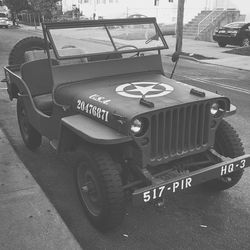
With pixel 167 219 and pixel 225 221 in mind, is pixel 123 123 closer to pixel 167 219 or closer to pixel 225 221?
pixel 167 219

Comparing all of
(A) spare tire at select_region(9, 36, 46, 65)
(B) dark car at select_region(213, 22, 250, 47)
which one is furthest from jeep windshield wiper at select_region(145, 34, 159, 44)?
(B) dark car at select_region(213, 22, 250, 47)

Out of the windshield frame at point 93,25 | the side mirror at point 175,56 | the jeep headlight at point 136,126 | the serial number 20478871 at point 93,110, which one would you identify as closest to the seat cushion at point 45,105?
the windshield frame at point 93,25

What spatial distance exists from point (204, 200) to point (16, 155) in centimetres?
259

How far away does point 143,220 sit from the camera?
3.76 metres

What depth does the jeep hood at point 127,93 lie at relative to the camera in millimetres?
3406

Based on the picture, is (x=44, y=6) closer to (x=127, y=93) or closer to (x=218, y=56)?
(x=218, y=56)

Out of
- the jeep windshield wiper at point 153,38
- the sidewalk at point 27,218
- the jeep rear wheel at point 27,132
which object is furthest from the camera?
the jeep rear wheel at point 27,132

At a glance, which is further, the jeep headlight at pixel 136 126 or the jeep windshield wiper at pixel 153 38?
the jeep windshield wiper at pixel 153 38

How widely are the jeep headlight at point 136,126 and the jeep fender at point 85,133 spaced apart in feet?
0.25

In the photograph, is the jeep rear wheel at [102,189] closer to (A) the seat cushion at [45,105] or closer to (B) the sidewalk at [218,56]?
(A) the seat cushion at [45,105]

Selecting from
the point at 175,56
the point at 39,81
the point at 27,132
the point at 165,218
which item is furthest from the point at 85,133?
the point at 27,132

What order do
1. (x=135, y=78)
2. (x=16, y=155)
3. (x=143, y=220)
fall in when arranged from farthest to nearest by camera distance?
(x=16, y=155), (x=135, y=78), (x=143, y=220)

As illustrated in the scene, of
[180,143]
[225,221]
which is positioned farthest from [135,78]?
[225,221]

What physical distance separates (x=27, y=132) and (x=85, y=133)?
241cm
